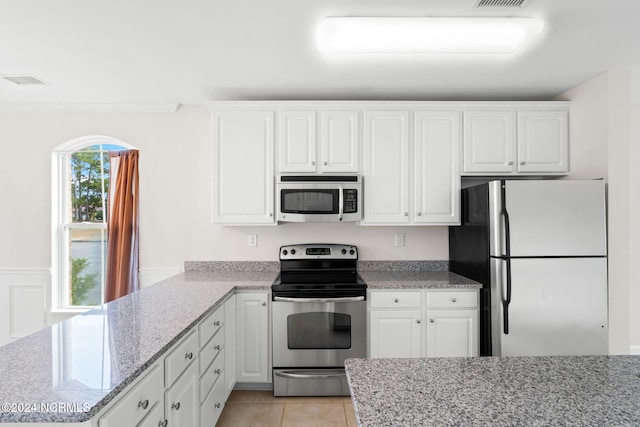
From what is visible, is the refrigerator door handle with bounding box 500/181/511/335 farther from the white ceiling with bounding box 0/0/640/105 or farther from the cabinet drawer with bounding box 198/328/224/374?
the cabinet drawer with bounding box 198/328/224/374

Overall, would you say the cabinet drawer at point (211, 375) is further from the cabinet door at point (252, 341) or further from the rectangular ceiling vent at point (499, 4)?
the rectangular ceiling vent at point (499, 4)

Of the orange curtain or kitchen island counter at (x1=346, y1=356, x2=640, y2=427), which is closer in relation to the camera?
kitchen island counter at (x1=346, y1=356, x2=640, y2=427)

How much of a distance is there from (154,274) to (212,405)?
1.63 meters

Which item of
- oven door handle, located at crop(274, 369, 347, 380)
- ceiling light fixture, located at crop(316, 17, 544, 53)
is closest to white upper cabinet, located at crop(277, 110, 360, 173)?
ceiling light fixture, located at crop(316, 17, 544, 53)

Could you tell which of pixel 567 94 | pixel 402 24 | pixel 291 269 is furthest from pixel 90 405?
pixel 567 94

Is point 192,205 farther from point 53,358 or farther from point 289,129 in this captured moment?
point 53,358

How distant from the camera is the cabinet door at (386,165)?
310cm

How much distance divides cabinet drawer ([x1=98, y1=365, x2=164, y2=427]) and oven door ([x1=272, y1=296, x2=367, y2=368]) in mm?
1362

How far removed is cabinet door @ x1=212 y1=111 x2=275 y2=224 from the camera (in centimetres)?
309

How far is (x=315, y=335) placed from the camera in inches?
111

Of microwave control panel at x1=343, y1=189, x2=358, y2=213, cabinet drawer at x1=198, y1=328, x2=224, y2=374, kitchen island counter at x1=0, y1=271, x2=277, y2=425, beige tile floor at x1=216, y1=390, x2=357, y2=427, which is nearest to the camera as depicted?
kitchen island counter at x1=0, y1=271, x2=277, y2=425

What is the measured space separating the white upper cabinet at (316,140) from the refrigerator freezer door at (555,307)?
4.65 ft

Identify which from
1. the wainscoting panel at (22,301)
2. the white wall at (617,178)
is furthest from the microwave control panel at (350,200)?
the wainscoting panel at (22,301)

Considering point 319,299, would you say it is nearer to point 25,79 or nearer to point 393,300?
point 393,300
